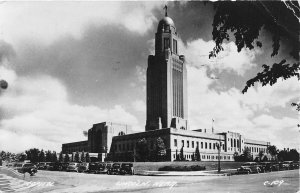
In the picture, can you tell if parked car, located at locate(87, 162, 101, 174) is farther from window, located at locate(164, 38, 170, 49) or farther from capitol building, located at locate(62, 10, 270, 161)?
window, located at locate(164, 38, 170, 49)

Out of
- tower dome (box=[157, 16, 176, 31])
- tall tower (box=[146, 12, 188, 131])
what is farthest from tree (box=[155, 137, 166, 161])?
tower dome (box=[157, 16, 176, 31])

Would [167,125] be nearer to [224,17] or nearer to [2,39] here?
[2,39]

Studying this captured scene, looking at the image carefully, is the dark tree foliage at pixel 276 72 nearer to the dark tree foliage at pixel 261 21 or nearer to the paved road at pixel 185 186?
the dark tree foliage at pixel 261 21

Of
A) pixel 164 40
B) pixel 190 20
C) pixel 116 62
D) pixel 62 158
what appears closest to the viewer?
pixel 190 20

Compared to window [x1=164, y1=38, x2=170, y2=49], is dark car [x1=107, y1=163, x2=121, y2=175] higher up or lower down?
lower down

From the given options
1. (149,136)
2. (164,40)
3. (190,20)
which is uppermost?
(164,40)

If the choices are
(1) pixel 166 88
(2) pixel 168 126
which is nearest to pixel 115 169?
(1) pixel 166 88

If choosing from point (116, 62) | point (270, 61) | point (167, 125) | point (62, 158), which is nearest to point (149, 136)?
point (167, 125)

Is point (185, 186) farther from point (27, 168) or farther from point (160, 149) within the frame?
point (160, 149)
